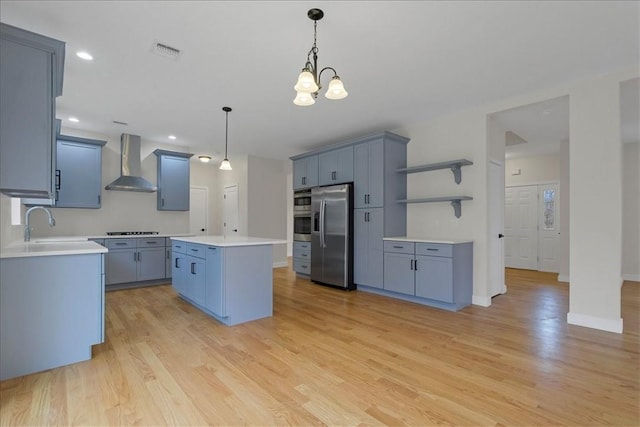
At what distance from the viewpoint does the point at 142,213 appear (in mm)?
5746

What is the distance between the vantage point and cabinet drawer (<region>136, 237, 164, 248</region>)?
5.09 m

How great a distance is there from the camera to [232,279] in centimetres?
323

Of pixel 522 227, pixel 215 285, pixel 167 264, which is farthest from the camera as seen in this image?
pixel 522 227

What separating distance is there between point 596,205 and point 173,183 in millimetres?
6377

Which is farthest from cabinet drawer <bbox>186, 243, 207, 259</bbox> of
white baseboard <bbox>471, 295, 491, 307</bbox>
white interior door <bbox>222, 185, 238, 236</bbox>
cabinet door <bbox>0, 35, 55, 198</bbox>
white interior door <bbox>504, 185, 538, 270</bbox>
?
white interior door <bbox>504, 185, 538, 270</bbox>

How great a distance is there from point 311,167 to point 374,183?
4.98ft

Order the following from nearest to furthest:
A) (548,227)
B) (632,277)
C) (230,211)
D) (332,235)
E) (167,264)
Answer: (332,235) → (167,264) → (632,277) → (548,227) → (230,211)

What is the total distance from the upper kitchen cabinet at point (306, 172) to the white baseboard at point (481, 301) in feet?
10.3

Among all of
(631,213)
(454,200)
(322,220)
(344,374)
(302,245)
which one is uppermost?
(454,200)

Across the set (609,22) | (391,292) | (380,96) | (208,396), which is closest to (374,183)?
(380,96)

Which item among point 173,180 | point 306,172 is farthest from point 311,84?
point 173,180

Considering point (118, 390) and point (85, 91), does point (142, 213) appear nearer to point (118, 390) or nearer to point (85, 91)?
point (85, 91)

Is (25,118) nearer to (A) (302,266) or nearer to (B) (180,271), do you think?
(B) (180,271)

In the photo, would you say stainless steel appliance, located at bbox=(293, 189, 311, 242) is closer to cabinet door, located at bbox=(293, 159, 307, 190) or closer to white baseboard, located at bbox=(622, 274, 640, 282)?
cabinet door, located at bbox=(293, 159, 307, 190)
